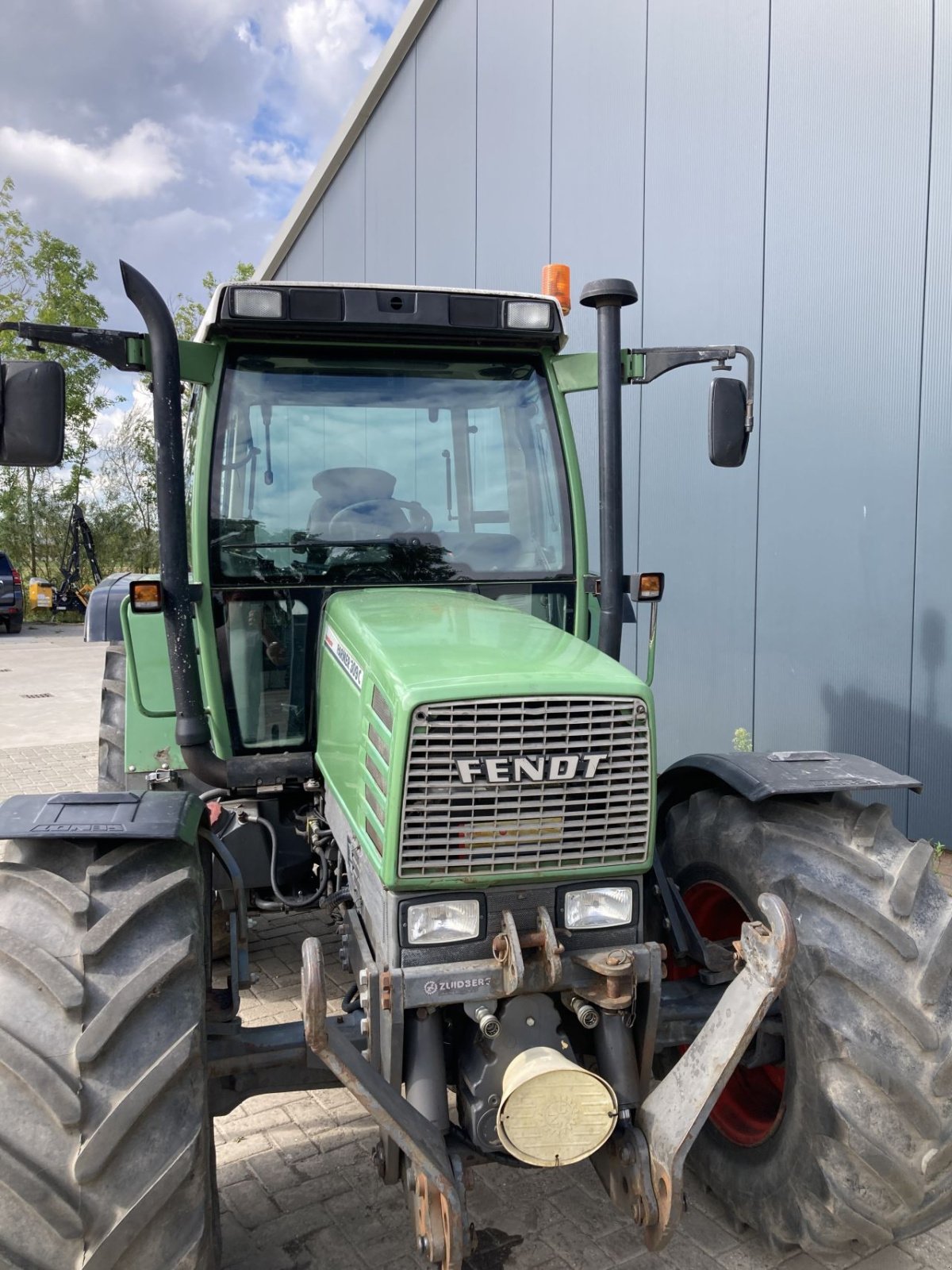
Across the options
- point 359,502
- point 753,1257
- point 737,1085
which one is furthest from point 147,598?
point 753,1257

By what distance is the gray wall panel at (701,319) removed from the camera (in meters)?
6.53

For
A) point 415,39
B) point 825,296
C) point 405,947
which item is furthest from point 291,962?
point 415,39

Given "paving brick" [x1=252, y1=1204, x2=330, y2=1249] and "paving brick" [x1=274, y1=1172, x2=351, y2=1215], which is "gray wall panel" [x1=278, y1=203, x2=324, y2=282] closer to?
"paving brick" [x1=274, y1=1172, x2=351, y2=1215]

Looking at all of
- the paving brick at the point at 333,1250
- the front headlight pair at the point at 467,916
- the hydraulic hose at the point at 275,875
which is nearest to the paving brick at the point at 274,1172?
the paving brick at the point at 333,1250

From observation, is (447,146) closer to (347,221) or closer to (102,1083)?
(347,221)

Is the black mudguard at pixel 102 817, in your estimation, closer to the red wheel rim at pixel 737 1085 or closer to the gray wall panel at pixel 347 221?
the red wheel rim at pixel 737 1085

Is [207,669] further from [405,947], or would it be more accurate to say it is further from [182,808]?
[405,947]

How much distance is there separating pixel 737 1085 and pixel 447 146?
30.8ft

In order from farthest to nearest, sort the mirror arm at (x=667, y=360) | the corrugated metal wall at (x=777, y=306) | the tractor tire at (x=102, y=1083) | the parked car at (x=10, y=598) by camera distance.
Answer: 1. the parked car at (x=10, y=598)
2. the corrugated metal wall at (x=777, y=306)
3. the mirror arm at (x=667, y=360)
4. the tractor tire at (x=102, y=1083)

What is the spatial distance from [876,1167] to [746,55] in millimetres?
6374

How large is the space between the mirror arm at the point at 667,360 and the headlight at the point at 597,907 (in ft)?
5.77

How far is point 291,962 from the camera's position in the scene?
448 cm

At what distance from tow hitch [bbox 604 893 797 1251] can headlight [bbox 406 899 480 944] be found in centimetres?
54

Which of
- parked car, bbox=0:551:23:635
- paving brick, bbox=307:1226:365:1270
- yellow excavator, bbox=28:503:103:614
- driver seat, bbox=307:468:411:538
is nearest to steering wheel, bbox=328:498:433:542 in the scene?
driver seat, bbox=307:468:411:538
